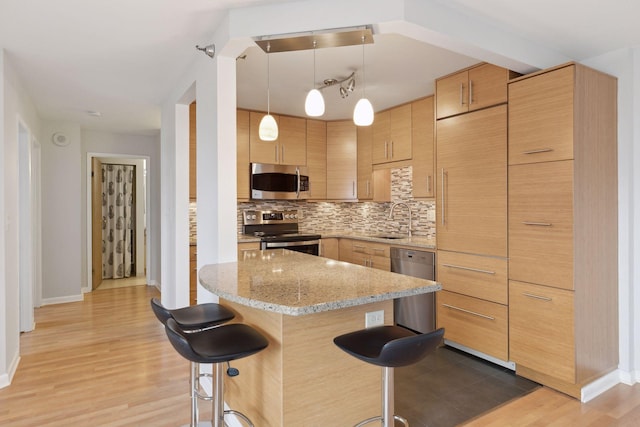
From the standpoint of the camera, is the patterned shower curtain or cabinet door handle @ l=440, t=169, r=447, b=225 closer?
cabinet door handle @ l=440, t=169, r=447, b=225

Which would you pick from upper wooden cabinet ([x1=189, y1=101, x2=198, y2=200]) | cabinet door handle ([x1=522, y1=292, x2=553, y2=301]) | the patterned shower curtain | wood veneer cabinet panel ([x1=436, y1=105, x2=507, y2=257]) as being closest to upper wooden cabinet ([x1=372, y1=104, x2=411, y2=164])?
wood veneer cabinet panel ([x1=436, y1=105, x2=507, y2=257])

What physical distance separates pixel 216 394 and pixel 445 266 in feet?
7.30

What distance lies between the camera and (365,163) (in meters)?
4.84

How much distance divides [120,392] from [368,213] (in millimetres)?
3508

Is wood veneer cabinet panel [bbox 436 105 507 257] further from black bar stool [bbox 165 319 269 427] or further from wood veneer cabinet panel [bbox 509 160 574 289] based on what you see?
black bar stool [bbox 165 319 269 427]

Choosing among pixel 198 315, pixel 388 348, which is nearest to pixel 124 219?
pixel 198 315

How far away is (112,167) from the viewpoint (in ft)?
22.8

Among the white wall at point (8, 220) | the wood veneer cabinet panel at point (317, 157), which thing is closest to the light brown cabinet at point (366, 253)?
the wood veneer cabinet panel at point (317, 157)

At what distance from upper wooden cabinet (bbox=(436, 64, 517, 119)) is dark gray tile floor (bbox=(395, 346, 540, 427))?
80.9 inches

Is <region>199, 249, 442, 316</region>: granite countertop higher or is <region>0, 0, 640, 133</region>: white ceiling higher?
<region>0, 0, 640, 133</region>: white ceiling

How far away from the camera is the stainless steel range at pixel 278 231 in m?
4.34

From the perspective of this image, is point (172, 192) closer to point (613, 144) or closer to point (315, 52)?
point (315, 52)

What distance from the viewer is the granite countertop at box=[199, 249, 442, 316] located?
4.89 feet

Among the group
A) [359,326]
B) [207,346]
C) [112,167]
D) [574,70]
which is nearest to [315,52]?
[574,70]
